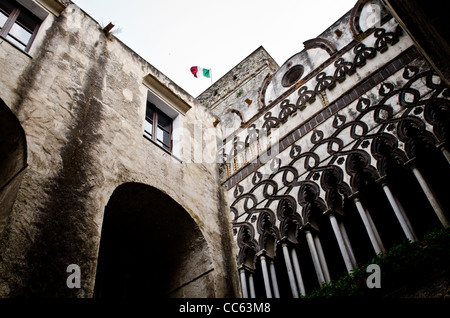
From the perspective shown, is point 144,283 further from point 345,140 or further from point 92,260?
point 345,140

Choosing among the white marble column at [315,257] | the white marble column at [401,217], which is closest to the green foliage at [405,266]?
the white marble column at [401,217]

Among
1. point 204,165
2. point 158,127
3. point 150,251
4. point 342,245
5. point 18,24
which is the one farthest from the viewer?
point 204,165

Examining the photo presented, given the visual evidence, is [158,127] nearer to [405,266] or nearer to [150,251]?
[150,251]

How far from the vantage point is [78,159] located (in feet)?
16.8

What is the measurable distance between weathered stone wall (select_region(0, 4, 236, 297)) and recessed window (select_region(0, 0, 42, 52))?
0.21 meters

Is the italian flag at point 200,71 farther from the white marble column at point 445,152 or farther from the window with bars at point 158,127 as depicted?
the white marble column at point 445,152

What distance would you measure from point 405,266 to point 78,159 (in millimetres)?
4008

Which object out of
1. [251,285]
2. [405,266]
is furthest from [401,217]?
[251,285]

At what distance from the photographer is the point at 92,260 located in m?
4.46

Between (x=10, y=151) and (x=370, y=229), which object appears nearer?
(x=10, y=151)

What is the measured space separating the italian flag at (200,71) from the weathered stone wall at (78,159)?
14.6 feet

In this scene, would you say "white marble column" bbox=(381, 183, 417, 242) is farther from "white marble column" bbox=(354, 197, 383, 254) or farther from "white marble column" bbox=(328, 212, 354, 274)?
"white marble column" bbox=(328, 212, 354, 274)

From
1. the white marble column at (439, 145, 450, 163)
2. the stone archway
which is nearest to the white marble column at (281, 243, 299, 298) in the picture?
the stone archway

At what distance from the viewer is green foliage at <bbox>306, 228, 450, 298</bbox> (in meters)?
4.33
